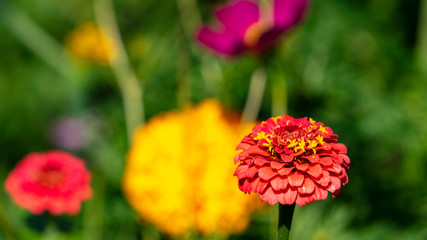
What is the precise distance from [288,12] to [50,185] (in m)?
0.32

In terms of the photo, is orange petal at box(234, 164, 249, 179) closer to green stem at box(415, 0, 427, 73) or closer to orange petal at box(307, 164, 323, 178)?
orange petal at box(307, 164, 323, 178)

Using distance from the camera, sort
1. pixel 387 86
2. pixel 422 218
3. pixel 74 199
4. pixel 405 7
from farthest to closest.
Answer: pixel 405 7 < pixel 387 86 < pixel 422 218 < pixel 74 199

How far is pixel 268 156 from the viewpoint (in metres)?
0.26

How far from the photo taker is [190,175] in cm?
57

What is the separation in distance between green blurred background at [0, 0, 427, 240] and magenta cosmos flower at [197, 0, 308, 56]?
34 millimetres

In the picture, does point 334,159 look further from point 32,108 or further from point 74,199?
point 32,108

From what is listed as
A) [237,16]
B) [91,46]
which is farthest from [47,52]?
[237,16]

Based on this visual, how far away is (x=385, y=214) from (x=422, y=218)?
5 cm

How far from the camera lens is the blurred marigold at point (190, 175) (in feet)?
1.79

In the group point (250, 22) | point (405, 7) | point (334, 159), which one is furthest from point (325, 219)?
point (405, 7)

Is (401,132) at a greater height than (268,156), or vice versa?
(401,132)

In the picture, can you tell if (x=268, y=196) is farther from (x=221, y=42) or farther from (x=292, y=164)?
(x=221, y=42)

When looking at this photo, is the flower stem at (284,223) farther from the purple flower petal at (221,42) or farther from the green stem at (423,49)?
the green stem at (423,49)

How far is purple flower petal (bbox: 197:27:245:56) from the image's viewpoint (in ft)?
1.99
